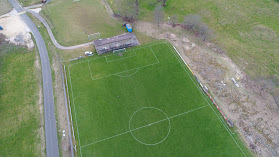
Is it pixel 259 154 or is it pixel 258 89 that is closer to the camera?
pixel 259 154

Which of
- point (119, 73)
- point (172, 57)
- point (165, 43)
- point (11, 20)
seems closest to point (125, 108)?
point (119, 73)

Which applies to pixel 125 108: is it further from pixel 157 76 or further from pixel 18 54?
pixel 18 54

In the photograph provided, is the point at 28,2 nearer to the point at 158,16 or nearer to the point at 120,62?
the point at 120,62

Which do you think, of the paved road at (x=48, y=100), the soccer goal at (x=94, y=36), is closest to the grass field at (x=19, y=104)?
the paved road at (x=48, y=100)

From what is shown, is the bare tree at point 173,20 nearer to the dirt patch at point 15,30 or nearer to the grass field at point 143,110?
the grass field at point 143,110

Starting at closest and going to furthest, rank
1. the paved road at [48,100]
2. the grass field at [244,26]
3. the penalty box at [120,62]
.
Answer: the paved road at [48,100]
the penalty box at [120,62]
the grass field at [244,26]

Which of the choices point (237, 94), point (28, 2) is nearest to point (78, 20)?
point (28, 2)

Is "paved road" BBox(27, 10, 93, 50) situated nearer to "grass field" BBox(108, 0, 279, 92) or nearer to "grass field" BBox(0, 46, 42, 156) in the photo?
"grass field" BBox(0, 46, 42, 156)

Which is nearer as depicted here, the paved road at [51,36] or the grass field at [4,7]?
the paved road at [51,36]
